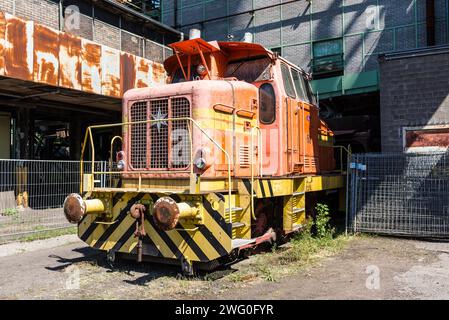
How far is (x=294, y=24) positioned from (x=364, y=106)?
4478 mm

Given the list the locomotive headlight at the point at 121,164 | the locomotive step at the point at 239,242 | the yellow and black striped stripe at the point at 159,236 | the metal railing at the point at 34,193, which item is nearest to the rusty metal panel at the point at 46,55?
the metal railing at the point at 34,193

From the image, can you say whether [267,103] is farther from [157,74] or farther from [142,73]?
[157,74]

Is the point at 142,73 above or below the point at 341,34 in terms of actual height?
below

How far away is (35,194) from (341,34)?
1256cm

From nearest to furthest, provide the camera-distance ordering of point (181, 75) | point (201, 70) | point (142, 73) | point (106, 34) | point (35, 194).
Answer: point (201, 70)
point (181, 75)
point (35, 194)
point (142, 73)
point (106, 34)

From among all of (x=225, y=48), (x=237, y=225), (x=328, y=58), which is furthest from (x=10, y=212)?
(x=328, y=58)

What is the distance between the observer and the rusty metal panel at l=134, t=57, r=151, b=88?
14109 mm

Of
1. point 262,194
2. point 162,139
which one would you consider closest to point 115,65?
point 162,139

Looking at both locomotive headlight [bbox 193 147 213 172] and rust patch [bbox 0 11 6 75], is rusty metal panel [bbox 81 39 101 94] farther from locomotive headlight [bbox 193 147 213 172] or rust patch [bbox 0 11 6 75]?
locomotive headlight [bbox 193 147 213 172]

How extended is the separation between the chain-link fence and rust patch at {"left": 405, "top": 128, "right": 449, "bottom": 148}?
8108mm

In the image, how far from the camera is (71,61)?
11789 mm

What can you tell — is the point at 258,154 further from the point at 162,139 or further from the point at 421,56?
the point at 421,56

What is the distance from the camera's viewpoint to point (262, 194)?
6.30 meters

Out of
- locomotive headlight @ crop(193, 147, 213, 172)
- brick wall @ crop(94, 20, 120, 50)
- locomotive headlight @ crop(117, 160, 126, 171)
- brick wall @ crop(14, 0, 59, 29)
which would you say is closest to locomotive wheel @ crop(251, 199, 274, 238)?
locomotive headlight @ crop(193, 147, 213, 172)
